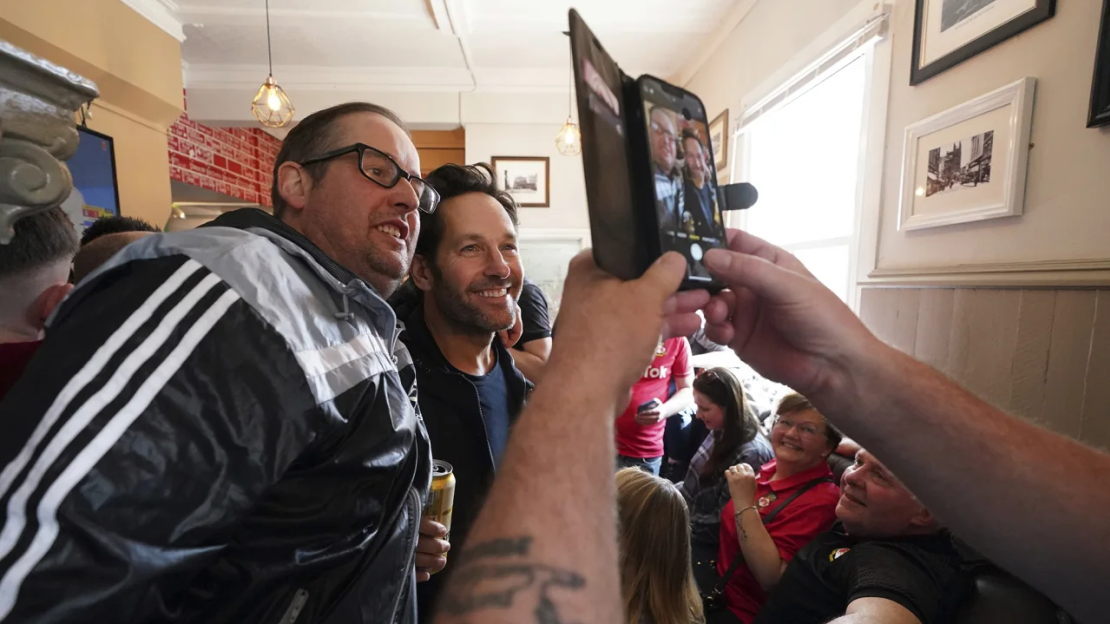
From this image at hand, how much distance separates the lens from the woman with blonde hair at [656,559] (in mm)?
1350

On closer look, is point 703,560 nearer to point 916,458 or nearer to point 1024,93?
point 916,458

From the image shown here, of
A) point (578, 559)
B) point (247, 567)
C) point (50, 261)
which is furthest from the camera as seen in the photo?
point (50, 261)

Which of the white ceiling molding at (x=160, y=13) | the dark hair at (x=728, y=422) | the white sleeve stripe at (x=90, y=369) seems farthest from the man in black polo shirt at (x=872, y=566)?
the white ceiling molding at (x=160, y=13)

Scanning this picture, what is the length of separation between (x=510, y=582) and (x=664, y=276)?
33 cm

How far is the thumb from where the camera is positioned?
20.9 inches

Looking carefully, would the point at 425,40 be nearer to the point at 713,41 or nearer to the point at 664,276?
the point at 713,41

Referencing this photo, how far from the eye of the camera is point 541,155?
15.3ft

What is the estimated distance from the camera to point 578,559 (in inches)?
17.9

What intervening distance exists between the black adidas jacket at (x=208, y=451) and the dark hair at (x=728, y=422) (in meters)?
1.60

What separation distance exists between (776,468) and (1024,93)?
131 cm

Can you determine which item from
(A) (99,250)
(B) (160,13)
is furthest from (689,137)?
(B) (160,13)

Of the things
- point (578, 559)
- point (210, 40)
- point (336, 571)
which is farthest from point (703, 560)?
point (210, 40)

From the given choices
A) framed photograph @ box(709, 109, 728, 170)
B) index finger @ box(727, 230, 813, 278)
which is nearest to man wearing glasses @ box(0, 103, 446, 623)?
index finger @ box(727, 230, 813, 278)

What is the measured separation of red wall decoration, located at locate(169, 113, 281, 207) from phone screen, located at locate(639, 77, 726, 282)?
4.21 meters
